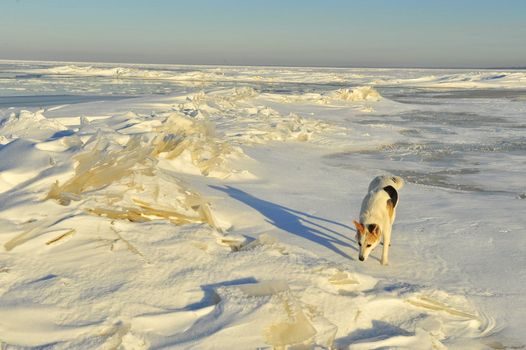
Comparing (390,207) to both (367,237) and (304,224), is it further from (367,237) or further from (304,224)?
(304,224)

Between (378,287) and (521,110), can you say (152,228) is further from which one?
(521,110)

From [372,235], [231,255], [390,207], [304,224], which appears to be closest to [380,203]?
[390,207]

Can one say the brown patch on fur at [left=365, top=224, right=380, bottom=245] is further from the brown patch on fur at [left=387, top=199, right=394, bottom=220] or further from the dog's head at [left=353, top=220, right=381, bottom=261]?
the brown patch on fur at [left=387, top=199, right=394, bottom=220]

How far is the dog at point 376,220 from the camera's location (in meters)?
4.39

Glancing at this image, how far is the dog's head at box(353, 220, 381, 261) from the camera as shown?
4379 millimetres

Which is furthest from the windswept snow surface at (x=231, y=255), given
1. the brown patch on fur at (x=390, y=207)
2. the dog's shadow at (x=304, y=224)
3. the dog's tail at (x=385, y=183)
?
the dog's tail at (x=385, y=183)

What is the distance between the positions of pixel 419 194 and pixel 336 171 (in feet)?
6.42

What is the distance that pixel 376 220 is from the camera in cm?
450

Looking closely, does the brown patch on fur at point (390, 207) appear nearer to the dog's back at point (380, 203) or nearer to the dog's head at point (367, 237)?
the dog's back at point (380, 203)

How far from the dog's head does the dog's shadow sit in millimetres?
234

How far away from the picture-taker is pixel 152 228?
409 centimetres

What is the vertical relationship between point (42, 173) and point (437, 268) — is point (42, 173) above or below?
above

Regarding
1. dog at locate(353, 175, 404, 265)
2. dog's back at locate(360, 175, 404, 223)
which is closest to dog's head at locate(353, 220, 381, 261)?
dog at locate(353, 175, 404, 265)

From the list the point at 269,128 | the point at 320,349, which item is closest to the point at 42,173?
the point at 320,349
